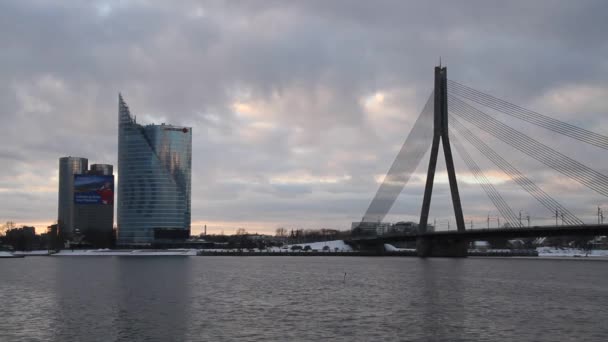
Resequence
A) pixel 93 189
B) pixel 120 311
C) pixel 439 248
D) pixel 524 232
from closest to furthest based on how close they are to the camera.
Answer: pixel 120 311 → pixel 524 232 → pixel 439 248 → pixel 93 189

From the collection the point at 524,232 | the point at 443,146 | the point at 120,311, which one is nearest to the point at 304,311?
the point at 120,311

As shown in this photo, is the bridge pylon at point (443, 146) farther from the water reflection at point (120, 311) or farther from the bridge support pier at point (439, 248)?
the water reflection at point (120, 311)

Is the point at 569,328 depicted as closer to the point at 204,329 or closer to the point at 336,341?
the point at 336,341

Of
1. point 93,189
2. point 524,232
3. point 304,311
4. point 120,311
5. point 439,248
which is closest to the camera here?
point 120,311

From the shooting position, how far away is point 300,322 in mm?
32406

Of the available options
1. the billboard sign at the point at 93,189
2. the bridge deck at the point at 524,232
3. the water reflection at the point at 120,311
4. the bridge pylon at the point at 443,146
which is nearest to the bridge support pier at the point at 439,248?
the bridge deck at the point at 524,232

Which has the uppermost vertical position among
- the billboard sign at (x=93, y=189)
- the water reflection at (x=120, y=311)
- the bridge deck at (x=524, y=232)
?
the billboard sign at (x=93, y=189)

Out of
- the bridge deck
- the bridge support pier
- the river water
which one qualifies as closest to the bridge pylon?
the bridge deck

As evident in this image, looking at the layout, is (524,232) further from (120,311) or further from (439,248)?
(120,311)

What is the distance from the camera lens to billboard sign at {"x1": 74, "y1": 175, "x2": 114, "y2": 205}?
17850cm

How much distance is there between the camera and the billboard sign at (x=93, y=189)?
17850 cm

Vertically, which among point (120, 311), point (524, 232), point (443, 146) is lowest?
point (120, 311)

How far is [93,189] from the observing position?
180375 millimetres

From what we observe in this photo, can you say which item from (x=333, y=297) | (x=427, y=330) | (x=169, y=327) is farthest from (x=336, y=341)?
(x=333, y=297)
